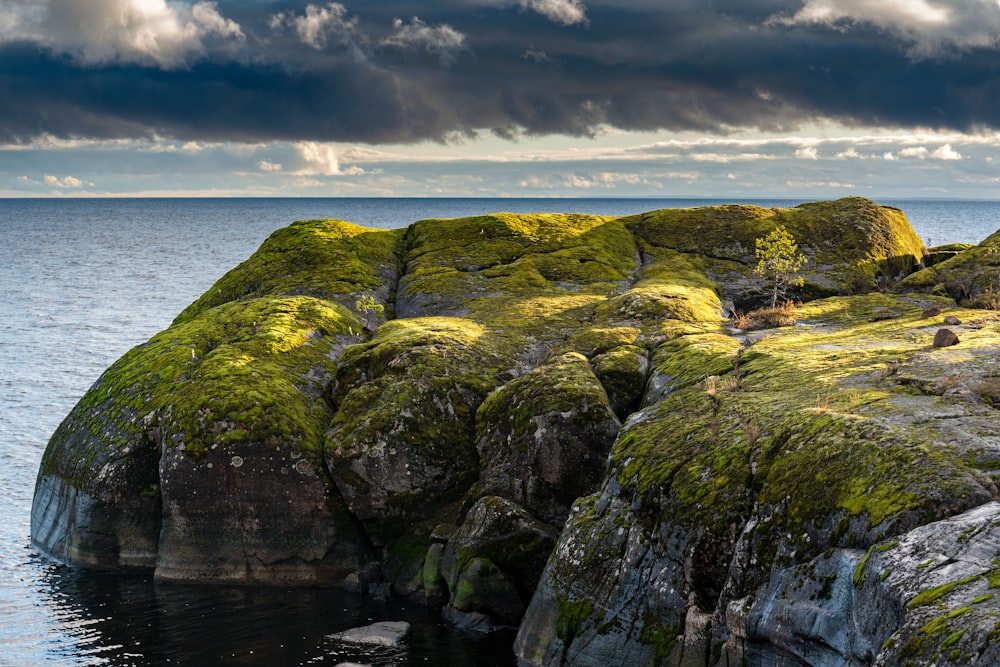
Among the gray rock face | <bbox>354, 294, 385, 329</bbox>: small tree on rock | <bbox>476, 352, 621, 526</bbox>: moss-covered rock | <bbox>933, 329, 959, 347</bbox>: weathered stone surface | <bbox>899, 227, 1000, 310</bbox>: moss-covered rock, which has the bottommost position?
the gray rock face

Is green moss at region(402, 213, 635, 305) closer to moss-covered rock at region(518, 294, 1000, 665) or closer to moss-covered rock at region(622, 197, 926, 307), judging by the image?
moss-covered rock at region(622, 197, 926, 307)

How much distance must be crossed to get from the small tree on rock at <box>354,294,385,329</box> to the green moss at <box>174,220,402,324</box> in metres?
2.75

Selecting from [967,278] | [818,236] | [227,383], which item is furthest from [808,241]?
[227,383]

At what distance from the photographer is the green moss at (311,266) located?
54.5m

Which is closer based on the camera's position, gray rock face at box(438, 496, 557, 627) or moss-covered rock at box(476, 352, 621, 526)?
gray rock face at box(438, 496, 557, 627)

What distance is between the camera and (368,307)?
49312 millimetres

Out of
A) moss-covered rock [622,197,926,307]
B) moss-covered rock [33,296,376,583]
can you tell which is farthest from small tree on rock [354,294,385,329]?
moss-covered rock [622,197,926,307]

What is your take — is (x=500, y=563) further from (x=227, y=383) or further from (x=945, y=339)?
(x=945, y=339)

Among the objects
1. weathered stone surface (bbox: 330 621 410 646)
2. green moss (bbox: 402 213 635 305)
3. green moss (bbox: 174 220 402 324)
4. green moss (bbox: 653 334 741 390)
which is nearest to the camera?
weathered stone surface (bbox: 330 621 410 646)

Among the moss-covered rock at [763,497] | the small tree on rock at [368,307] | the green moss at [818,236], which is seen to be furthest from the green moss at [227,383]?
the green moss at [818,236]

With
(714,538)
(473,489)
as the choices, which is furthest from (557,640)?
(473,489)

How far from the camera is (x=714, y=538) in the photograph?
76.7ft

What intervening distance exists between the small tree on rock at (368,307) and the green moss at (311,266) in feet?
9.03

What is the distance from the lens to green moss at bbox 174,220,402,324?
5454 cm
